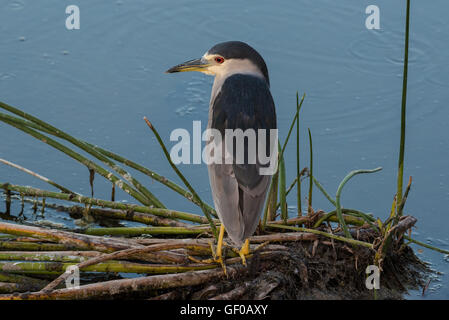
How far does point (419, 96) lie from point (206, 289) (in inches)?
102

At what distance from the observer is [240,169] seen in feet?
11.2

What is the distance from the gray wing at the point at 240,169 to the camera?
3.31 m

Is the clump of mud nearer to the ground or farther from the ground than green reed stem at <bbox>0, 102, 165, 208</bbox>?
nearer to the ground

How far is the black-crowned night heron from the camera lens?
3.33 m

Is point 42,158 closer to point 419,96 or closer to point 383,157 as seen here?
point 383,157

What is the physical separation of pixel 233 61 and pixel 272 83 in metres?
1.31

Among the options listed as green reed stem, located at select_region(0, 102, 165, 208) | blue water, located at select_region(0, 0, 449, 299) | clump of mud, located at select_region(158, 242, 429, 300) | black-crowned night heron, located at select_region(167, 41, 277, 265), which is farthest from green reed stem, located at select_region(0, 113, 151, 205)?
clump of mud, located at select_region(158, 242, 429, 300)

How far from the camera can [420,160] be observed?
15.1 ft

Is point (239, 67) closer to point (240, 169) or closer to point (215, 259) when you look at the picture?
point (240, 169)

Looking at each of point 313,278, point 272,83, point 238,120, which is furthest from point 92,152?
point 272,83

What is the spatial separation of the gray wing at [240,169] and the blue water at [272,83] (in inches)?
30.2

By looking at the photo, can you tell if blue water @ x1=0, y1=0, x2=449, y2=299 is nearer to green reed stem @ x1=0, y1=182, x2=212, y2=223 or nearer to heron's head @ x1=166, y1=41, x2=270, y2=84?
green reed stem @ x1=0, y1=182, x2=212, y2=223

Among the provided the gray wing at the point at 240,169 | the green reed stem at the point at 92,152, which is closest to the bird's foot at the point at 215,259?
the gray wing at the point at 240,169
